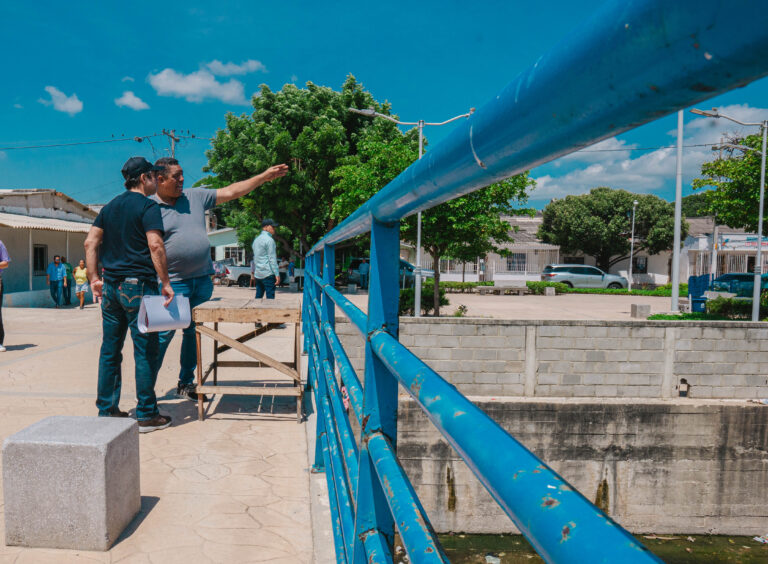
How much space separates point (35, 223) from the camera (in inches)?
658

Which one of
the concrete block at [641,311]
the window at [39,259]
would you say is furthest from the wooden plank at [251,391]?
the window at [39,259]

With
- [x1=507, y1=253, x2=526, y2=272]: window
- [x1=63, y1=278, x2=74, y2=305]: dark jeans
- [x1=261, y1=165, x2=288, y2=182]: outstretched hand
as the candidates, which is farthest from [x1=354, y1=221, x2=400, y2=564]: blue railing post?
[x1=507, y1=253, x2=526, y2=272]: window

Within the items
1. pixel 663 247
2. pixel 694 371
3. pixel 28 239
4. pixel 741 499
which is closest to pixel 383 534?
pixel 694 371

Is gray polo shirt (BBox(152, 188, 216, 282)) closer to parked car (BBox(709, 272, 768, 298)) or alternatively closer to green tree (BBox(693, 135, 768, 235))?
green tree (BBox(693, 135, 768, 235))

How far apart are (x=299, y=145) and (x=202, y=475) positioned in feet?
66.8

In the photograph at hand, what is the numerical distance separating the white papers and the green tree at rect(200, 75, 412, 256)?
17.9 meters

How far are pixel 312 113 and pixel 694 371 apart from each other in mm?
18844

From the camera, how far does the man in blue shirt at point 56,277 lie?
1616 centimetres

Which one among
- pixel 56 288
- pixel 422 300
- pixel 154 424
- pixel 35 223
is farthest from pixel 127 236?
pixel 422 300

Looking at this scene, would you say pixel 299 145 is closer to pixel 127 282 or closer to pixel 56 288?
pixel 56 288

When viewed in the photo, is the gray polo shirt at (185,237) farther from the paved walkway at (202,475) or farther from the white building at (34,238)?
the white building at (34,238)

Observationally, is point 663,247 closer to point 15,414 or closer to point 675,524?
point 675,524

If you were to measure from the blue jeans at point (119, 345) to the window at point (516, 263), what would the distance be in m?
38.1

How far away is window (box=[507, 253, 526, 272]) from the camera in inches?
1608
